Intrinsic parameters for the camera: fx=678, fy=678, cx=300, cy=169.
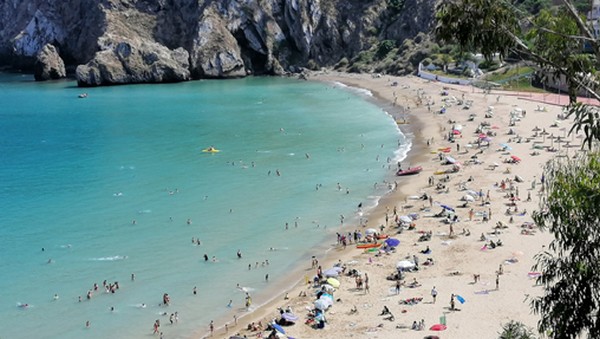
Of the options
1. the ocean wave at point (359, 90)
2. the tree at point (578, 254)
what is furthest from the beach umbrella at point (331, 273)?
the ocean wave at point (359, 90)

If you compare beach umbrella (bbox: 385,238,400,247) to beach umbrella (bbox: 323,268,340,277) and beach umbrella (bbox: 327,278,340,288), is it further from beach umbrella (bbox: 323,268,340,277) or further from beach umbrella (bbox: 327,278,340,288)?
beach umbrella (bbox: 327,278,340,288)

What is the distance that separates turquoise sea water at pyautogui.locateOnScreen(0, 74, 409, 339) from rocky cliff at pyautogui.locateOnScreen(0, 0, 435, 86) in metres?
40.2

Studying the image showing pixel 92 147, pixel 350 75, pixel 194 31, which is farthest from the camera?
pixel 194 31

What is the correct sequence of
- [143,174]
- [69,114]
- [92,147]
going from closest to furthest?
1. [143,174]
2. [92,147]
3. [69,114]

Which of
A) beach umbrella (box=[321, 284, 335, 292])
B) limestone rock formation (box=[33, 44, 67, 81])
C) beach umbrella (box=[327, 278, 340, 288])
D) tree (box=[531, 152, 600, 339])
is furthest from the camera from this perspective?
limestone rock formation (box=[33, 44, 67, 81])

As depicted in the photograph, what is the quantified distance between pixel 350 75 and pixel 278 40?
24127 millimetres

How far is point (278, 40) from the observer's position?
477ft

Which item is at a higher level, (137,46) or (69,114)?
(137,46)

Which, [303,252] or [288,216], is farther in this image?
[288,216]

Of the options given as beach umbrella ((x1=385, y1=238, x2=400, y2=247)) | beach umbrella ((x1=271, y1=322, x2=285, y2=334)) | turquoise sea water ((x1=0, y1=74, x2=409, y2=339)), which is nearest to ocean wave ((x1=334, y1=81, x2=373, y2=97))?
turquoise sea water ((x1=0, y1=74, x2=409, y2=339))

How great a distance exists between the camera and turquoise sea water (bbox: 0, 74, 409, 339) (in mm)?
34438

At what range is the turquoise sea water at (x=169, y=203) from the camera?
113ft

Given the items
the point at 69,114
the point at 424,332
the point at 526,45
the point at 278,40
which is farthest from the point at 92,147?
the point at 278,40

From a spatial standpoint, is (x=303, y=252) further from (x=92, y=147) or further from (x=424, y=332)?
(x=92, y=147)
